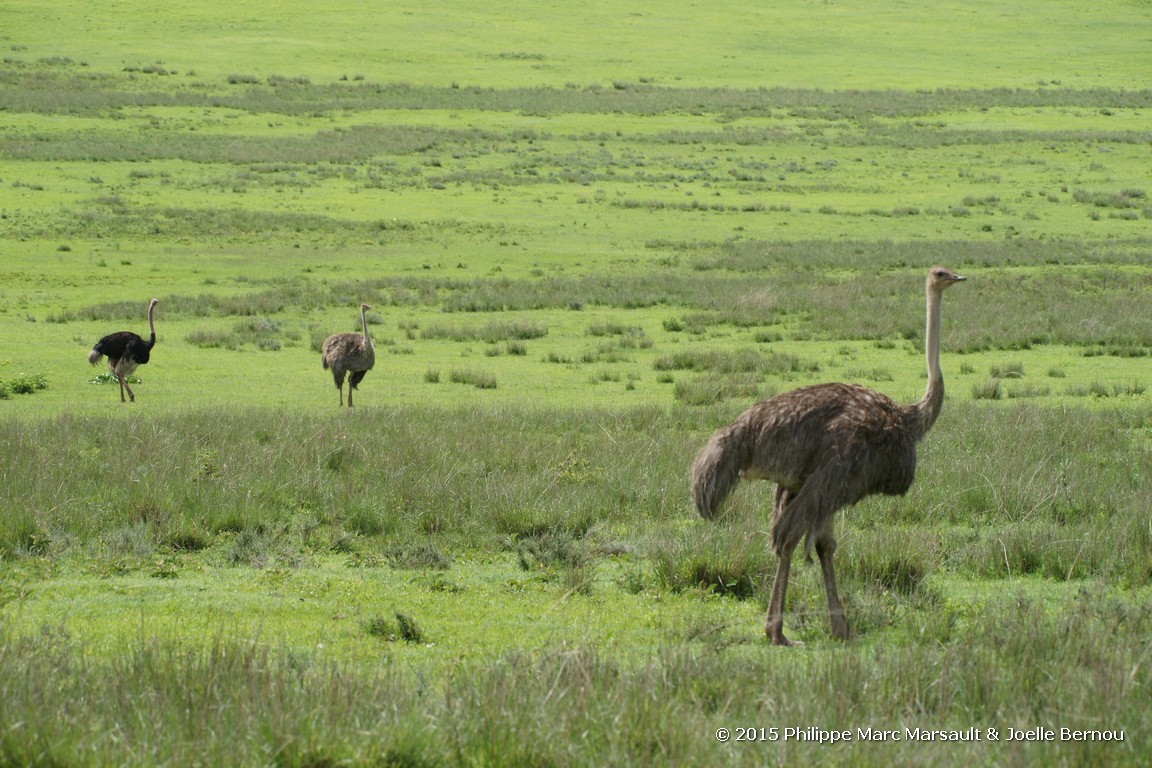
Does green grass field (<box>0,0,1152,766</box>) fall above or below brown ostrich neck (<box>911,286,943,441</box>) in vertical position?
below

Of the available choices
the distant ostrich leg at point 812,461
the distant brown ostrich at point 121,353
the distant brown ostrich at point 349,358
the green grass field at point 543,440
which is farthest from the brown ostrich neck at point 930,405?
the distant brown ostrich at point 121,353

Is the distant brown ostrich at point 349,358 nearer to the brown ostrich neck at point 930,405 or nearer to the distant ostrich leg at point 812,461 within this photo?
the distant ostrich leg at point 812,461

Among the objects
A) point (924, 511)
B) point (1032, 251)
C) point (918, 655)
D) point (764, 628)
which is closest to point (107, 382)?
point (924, 511)

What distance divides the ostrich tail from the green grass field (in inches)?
26.6

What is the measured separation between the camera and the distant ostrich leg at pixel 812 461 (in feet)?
25.8

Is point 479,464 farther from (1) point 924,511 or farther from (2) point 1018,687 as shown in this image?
(2) point 1018,687

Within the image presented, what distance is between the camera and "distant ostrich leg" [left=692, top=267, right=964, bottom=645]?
788 centimetres

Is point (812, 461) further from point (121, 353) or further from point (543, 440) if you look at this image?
point (121, 353)

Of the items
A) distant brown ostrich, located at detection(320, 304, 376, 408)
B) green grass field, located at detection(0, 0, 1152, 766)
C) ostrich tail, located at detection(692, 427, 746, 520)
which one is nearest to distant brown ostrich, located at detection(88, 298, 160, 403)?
green grass field, located at detection(0, 0, 1152, 766)

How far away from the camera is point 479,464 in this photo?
13188 mm

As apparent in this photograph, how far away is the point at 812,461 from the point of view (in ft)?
26.2

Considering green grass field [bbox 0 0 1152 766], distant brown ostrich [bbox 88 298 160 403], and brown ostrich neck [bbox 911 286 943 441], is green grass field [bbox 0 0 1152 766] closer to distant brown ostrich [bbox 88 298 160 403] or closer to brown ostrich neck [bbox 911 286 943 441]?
distant brown ostrich [bbox 88 298 160 403]

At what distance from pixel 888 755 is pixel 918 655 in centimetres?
132

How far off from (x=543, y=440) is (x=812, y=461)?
23.0ft
